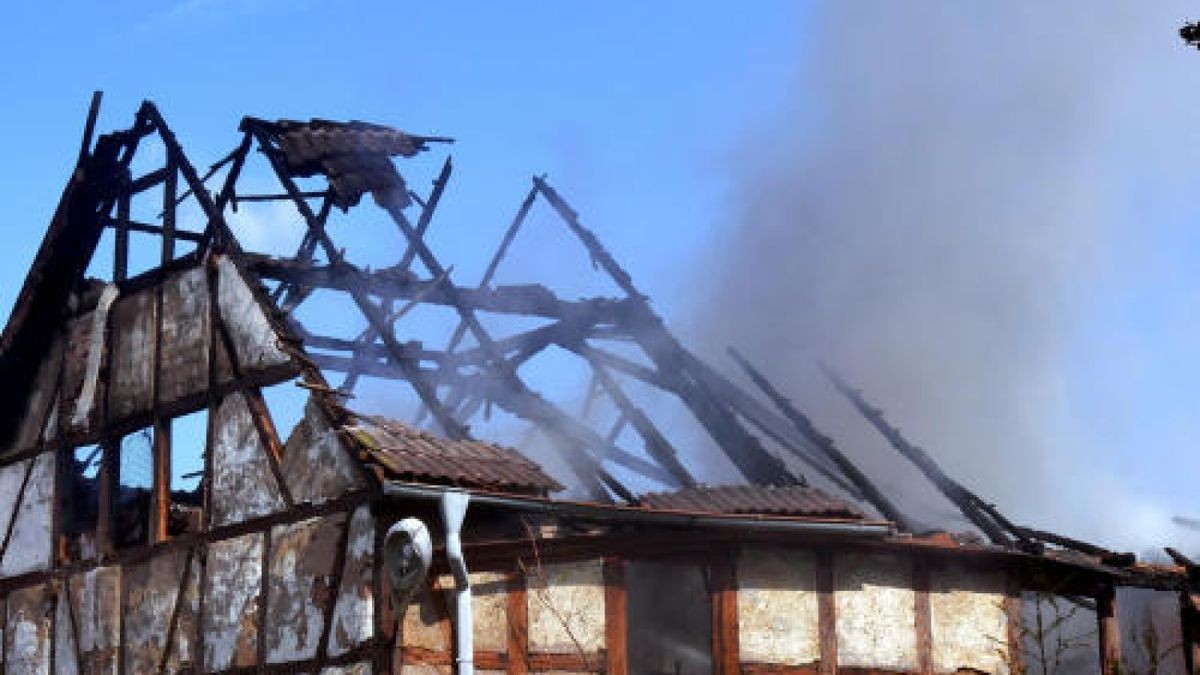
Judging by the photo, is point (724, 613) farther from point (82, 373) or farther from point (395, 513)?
point (82, 373)

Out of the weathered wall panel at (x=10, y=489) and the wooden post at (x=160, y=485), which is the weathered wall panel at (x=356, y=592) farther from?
the weathered wall panel at (x=10, y=489)

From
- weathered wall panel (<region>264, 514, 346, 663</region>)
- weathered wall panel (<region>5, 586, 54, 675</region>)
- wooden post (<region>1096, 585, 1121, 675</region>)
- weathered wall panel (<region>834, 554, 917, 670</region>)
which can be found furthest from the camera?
weathered wall panel (<region>5, 586, 54, 675</region>)

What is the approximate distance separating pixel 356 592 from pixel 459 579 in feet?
3.15

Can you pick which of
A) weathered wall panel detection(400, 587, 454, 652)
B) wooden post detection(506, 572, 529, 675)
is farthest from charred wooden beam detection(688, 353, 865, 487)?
weathered wall panel detection(400, 587, 454, 652)

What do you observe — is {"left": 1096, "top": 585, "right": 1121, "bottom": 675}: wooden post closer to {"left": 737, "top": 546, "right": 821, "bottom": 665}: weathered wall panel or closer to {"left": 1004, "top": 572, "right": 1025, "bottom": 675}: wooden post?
{"left": 1004, "top": 572, "right": 1025, "bottom": 675}: wooden post

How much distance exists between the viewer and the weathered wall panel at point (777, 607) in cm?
1273

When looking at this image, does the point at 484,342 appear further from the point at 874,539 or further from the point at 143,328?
the point at 874,539

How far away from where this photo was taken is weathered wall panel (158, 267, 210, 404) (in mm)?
14531

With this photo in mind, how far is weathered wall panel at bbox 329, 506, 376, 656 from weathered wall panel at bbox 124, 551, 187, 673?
209 cm

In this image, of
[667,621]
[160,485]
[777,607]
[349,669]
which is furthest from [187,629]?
[777,607]

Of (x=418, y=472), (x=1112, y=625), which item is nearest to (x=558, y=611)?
(x=418, y=472)

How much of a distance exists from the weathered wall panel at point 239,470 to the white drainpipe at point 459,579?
6.41ft

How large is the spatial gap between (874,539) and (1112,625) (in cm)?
271

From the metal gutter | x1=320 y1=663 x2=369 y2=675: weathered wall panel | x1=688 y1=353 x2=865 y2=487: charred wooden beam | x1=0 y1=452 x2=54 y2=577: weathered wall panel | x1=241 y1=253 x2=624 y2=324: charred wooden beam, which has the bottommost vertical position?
x1=320 y1=663 x2=369 y2=675: weathered wall panel
